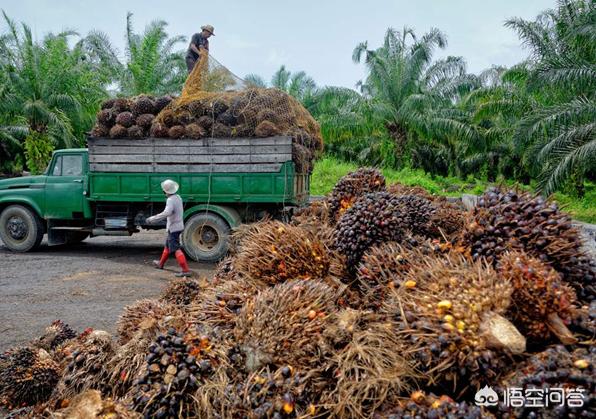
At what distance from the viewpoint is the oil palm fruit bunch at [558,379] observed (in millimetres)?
1857

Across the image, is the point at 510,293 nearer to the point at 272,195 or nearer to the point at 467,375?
the point at 467,375

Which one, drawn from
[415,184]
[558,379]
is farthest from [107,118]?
[415,184]

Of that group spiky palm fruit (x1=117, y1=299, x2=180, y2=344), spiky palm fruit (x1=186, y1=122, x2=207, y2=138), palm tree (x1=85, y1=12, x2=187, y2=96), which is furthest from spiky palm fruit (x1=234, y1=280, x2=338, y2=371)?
palm tree (x1=85, y1=12, x2=187, y2=96)

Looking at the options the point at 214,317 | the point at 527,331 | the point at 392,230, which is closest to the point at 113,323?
the point at 214,317

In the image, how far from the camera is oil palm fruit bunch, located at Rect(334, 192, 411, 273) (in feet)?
9.88

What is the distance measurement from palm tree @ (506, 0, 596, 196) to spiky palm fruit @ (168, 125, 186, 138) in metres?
8.81

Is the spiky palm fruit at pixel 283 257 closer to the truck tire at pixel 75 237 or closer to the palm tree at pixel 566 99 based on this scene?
the truck tire at pixel 75 237

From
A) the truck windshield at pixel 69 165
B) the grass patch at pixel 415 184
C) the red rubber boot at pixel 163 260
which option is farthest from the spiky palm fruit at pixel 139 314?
the grass patch at pixel 415 184

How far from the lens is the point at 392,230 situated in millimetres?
3025

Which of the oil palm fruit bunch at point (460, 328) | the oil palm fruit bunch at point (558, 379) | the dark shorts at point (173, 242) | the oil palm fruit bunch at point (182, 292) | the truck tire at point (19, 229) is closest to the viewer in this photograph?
the oil palm fruit bunch at point (558, 379)

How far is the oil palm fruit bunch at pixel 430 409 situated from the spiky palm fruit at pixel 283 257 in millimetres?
997

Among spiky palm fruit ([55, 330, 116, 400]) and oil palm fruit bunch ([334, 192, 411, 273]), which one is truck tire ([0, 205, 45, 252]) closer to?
spiky palm fruit ([55, 330, 116, 400])

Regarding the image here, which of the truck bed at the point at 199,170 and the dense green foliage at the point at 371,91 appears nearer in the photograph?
the truck bed at the point at 199,170

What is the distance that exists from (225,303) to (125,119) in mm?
7798
